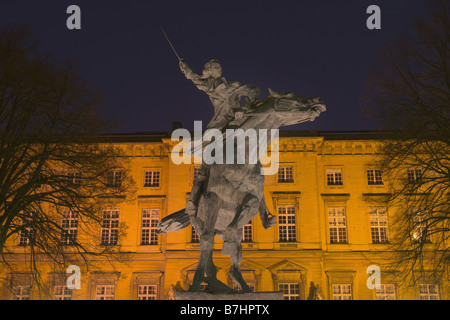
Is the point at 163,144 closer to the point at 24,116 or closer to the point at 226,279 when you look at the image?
the point at 226,279

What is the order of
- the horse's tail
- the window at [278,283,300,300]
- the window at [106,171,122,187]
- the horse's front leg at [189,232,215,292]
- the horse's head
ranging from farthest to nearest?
the window at [278,283,300,300] → the window at [106,171,122,187] → the horse's tail → the horse's head → the horse's front leg at [189,232,215,292]

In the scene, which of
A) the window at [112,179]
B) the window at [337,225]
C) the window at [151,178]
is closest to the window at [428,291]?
the window at [337,225]

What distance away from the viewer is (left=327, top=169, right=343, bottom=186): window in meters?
38.4

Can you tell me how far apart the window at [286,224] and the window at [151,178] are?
923 centimetres

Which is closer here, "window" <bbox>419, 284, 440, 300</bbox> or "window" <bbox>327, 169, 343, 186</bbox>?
"window" <bbox>419, 284, 440, 300</bbox>

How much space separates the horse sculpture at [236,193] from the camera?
→ 688 cm

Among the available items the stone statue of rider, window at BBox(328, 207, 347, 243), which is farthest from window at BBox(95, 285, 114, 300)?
the stone statue of rider

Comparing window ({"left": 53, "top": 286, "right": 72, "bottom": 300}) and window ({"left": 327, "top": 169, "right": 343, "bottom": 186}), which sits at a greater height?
window ({"left": 327, "top": 169, "right": 343, "bottom": 186})

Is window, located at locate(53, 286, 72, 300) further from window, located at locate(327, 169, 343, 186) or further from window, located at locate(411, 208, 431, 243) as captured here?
window, located at locate(411, 208, 431, 243)

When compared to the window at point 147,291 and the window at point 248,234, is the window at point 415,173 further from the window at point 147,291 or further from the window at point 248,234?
the window at point 147,291

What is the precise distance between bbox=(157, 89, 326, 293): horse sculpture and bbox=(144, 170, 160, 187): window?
104 ft

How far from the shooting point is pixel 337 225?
3762 centimetres

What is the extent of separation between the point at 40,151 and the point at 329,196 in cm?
2311

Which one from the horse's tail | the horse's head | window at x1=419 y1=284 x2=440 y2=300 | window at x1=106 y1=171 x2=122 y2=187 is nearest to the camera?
the horse's head
